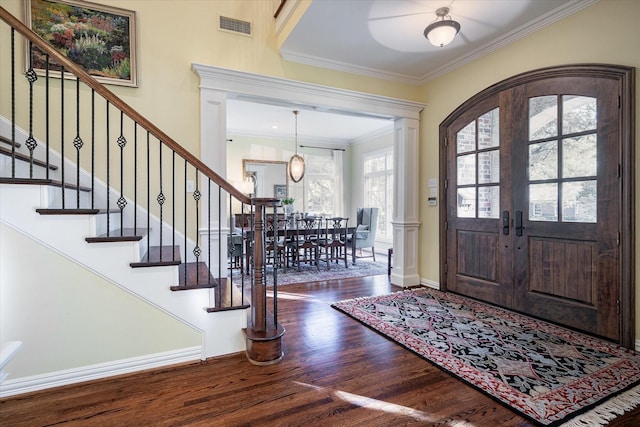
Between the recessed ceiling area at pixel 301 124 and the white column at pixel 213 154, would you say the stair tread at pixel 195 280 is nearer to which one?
the white column at pixel 213 154

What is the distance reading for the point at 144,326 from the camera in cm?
227

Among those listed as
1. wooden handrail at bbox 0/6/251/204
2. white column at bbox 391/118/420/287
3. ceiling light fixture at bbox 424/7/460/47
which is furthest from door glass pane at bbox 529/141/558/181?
wooden handrail at bbox 0/6/251/204

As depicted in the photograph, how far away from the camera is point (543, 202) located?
10.4ft

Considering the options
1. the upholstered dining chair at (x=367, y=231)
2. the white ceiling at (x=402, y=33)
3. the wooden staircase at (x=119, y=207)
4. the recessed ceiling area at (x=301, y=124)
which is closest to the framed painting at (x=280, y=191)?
the recessed ceiling area at (x=301, y=124)

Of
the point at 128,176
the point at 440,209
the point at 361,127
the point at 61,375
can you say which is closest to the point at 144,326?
the point at 61,375

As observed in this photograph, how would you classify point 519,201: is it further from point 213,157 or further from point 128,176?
point 128,176

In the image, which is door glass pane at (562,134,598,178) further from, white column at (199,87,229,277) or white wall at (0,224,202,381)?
white wall at (0,224,202,381)

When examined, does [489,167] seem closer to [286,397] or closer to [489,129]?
[489,129]

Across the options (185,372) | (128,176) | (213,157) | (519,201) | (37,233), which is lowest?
(185,372)

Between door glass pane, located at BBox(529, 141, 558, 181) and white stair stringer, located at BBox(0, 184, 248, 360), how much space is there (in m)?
3.13

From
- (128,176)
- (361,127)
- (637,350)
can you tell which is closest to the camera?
(637,350)

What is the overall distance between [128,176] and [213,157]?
834 millimetres

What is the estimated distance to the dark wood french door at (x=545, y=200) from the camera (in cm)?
269

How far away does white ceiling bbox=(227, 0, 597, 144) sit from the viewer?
295 cm
